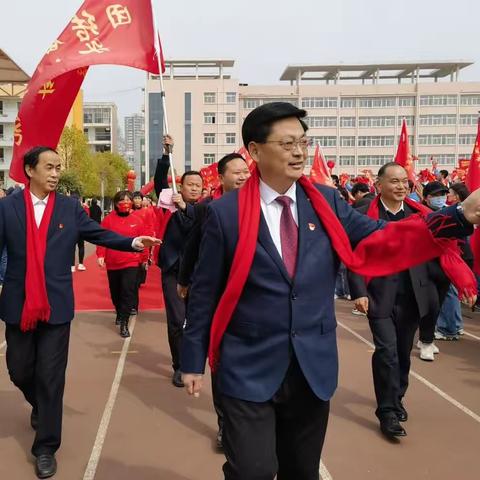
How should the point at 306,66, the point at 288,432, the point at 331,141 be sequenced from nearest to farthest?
the point at 288,432
the point at 306,66
the point at 331,141

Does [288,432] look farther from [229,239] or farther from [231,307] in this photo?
[229,239]

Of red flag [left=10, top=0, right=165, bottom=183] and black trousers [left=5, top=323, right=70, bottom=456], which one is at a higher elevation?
red flag [left=10, top=0, right=165, bottom=183]

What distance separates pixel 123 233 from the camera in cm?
762

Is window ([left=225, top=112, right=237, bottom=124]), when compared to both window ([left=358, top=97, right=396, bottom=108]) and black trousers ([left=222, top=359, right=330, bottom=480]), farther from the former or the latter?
black trousers ([left=222, top=359, right=330, bottom=480])

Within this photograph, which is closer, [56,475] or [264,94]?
[56,475]

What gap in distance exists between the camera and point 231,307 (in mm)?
2223

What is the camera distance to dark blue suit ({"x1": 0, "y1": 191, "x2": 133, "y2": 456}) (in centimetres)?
352

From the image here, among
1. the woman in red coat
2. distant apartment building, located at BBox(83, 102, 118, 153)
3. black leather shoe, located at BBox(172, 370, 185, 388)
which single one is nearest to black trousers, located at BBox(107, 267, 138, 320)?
the woman in red coat

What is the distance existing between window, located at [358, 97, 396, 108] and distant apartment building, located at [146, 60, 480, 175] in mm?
116

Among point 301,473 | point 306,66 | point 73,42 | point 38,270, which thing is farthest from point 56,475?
point 306,66

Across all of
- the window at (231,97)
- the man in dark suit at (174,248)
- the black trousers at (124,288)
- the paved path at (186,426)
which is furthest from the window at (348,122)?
the man in dark suit at (174,248)

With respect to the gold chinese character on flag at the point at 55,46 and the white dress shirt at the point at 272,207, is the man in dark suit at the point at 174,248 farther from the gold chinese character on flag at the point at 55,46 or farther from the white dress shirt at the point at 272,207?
the white dress shirt at the point at 272,207

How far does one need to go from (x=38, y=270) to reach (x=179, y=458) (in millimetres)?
1484

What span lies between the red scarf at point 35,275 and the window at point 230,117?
66826mm
